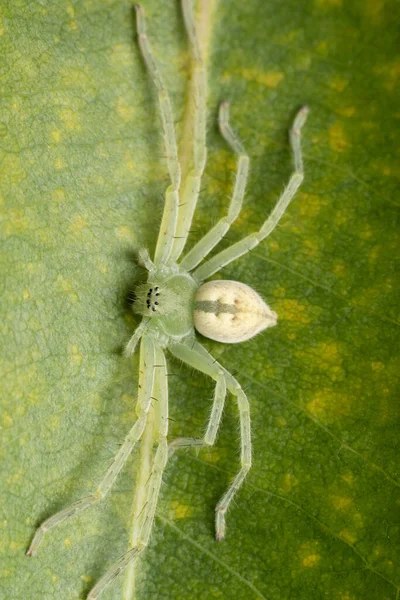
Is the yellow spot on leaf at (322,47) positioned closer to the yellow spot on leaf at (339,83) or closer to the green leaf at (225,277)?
the green leaf at (225,277)

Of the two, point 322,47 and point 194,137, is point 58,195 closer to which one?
point 194,137

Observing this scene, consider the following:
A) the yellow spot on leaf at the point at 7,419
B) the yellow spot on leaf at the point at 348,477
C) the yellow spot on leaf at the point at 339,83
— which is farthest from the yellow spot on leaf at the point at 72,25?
the yellow spot on leaf at the point at 348,477

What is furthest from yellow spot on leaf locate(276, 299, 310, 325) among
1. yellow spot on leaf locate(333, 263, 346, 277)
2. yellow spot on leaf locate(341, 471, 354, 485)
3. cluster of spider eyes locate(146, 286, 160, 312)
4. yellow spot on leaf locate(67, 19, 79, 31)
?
yellow spot on leaf locate(67, 19, 79, 31)

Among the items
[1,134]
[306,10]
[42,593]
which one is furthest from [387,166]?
[42,593]

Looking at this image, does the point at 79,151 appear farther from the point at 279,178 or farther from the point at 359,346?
the point at 359,346

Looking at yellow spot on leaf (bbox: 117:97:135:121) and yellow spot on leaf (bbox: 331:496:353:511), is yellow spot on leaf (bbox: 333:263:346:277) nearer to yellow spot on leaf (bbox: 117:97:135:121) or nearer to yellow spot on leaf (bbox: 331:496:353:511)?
yellow spot on leaf (bbox: 331:496:353:511)
